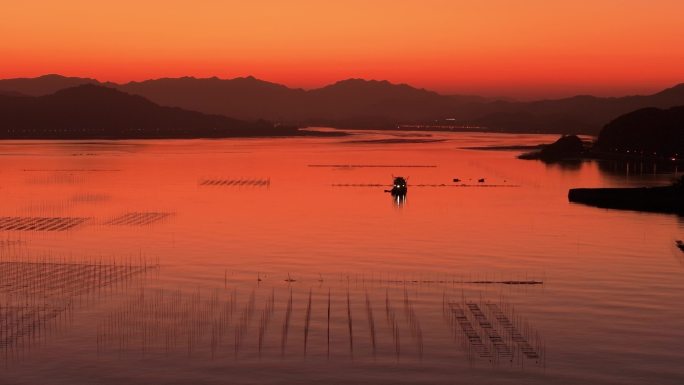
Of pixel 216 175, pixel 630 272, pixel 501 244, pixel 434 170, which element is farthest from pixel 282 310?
pixel 434 170

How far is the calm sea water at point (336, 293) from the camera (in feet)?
119

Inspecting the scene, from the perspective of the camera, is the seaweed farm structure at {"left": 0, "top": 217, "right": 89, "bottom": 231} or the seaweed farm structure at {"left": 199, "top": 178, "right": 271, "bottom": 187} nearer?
the seaweed farm structure at {"left": 0, "top": 217, "right": 89, "bottom": 231}

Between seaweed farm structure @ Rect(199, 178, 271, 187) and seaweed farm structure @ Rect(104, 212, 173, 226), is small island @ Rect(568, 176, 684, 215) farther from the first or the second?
seaweed farm structure @ Rect(199, 178, 271, 187)

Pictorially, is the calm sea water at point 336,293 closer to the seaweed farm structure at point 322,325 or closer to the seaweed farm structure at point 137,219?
the seaweed farm structure at point 322,325

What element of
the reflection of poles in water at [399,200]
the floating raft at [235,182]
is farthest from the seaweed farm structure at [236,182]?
the reflection of poles in water at [399,200]

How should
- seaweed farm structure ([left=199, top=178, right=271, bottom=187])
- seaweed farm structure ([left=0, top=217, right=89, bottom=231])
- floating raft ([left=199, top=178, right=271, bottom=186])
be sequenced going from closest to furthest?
seaweed farm structure ([left=0, top=217, right=89, bottom=231]) → seaweed farm structure ([left=199, top=178, right=271, bottom=187]) → floating raft ([left=199, top=178, right=271, bottom=186])

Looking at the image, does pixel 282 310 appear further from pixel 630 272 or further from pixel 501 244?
pixel 501 244

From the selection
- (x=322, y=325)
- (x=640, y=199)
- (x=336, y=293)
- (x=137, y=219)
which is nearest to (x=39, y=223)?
(x=137, y=219)

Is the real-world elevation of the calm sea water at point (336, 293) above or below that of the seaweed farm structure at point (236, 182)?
above

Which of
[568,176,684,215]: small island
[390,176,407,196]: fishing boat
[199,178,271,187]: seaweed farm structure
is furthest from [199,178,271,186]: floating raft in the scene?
[568,176,684,215]: small island

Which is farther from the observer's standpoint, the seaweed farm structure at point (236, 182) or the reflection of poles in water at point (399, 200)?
the seaweed farm structure at point (236, 182)

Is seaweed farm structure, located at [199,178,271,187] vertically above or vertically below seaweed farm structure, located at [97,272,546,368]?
below

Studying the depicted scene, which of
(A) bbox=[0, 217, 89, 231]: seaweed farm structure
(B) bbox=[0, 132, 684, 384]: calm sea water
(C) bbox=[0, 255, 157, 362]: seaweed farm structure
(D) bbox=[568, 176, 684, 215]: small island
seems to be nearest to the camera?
(B) bbox=[0, 132, 684, 384]: calm sea water

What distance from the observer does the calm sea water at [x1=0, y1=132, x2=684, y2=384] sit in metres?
36.4
